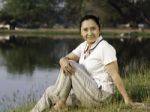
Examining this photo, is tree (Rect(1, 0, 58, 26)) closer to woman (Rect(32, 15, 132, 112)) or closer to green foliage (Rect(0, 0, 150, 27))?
green foliage (Rect(0, 0, 150, 27))

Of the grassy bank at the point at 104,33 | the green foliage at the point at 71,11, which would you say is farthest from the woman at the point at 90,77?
the green foliage at the point at 71,11

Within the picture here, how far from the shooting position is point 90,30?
555 centimetres

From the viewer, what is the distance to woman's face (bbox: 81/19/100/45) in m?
5.55

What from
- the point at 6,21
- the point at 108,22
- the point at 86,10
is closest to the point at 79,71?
the point at 86,10

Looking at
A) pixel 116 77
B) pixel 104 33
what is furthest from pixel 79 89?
pixel 104 33

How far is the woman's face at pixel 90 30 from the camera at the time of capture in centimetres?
555

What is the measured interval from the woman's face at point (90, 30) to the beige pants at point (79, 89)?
14.2 inches

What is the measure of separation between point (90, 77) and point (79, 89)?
0.64ft

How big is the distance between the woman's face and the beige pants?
0.36 m

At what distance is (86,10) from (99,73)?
2282 inches

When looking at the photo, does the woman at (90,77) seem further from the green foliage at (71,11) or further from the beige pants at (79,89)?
the green foliage at (71,11)

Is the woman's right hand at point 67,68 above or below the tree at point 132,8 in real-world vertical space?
above

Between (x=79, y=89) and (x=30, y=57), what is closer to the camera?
(x=79, y=89)

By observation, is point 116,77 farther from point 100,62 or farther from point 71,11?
point 71,11
